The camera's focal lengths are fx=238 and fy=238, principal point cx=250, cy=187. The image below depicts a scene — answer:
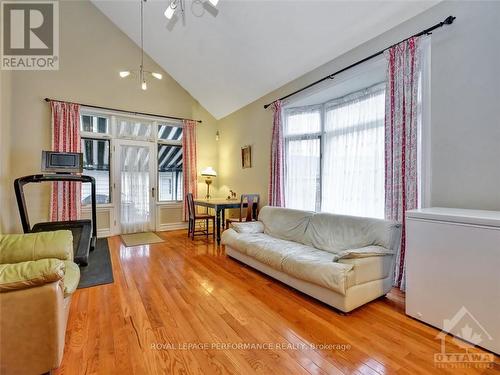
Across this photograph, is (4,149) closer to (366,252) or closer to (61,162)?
(61,162)

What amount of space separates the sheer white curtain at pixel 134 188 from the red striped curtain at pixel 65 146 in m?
0.87

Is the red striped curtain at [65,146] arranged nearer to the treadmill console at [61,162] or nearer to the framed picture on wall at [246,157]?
the treadmill console at [61,162]

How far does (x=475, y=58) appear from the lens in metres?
2.12

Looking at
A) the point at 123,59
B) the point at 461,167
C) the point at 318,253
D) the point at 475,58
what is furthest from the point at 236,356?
the point at 123,59

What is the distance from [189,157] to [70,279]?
4430mm

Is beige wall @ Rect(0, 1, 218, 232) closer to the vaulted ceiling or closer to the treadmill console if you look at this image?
the vaulted ceiling

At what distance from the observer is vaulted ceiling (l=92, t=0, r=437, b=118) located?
282cm

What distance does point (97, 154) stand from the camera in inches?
201

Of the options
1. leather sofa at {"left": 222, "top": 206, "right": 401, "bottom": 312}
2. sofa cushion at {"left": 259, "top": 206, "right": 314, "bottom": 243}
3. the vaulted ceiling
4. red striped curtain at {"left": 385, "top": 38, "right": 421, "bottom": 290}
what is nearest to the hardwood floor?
leather sofa at {"left": 222, "top": 206, "right": 401, "bottom": 312}

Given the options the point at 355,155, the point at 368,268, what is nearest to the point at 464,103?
the point at 355,155

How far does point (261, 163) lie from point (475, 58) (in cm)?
333

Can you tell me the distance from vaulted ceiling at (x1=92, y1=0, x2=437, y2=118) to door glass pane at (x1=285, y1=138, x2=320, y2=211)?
117cm

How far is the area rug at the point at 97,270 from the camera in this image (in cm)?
282

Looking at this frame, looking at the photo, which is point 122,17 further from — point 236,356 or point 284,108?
point 236,356
